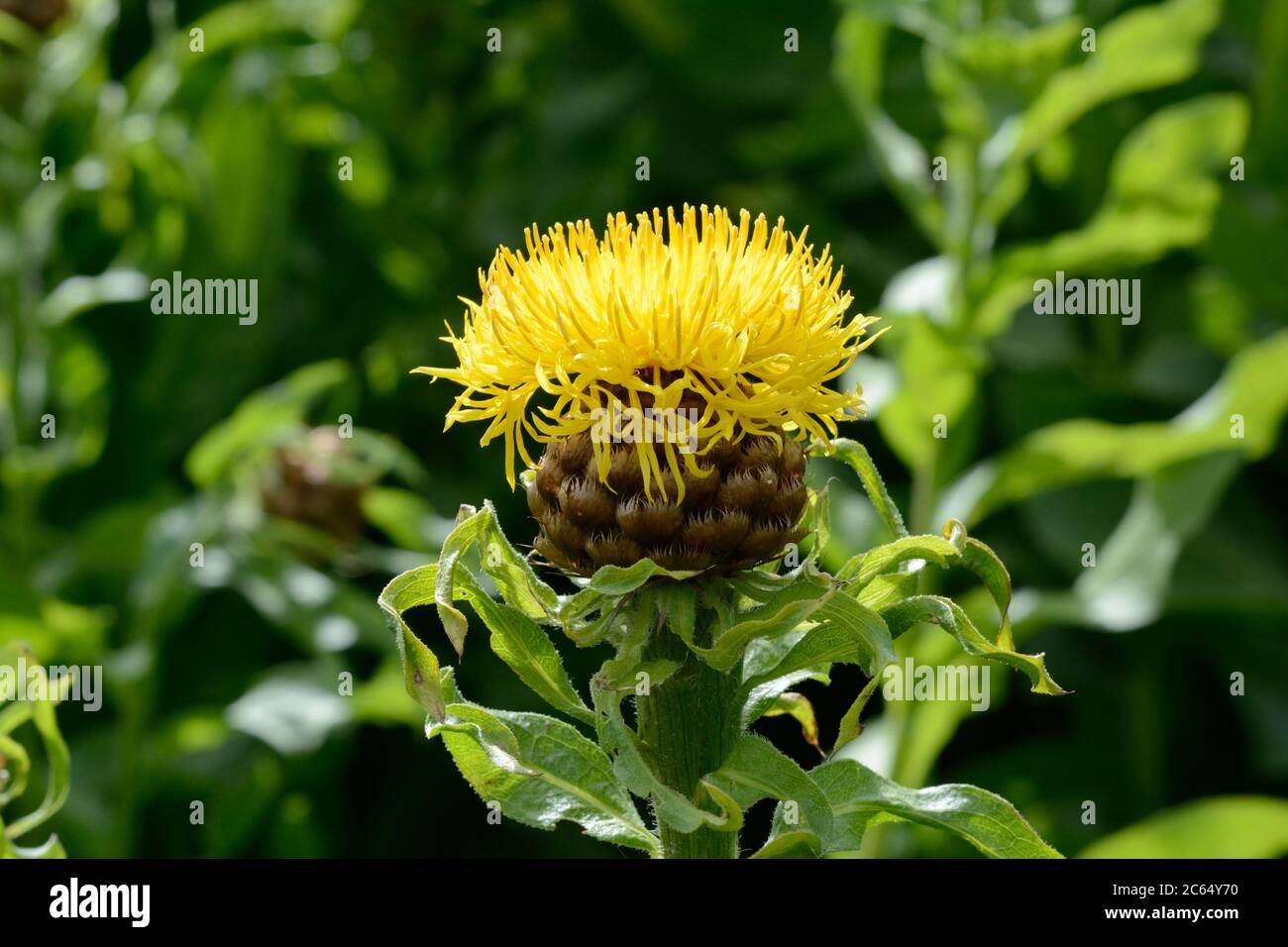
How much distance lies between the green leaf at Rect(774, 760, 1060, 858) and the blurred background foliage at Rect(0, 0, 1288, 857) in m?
1.38

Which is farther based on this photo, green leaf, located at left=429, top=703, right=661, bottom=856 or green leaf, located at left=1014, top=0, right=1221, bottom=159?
green leaf, located at left=1014, top=0, right=1221, bottom=159

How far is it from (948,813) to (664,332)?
410mm

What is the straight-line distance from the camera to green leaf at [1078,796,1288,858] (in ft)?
8.27

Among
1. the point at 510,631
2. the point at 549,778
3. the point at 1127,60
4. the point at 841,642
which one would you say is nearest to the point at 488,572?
the point at 510,631

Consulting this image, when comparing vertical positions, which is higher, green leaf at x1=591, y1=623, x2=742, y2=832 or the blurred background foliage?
the blurred background foliage

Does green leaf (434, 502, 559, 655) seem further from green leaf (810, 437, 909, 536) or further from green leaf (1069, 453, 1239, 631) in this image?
green leaf (1069, 453, 1239, 631)

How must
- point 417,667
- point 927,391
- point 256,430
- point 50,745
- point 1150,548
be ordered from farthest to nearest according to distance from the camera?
point 256,430
point 1150,548
point 927,391
point 50,745
point 417,667

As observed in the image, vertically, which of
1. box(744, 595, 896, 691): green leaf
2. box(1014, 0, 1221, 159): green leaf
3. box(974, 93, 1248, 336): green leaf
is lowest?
box(744, 595, 896, 691): green leaf

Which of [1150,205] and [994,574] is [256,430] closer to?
[1150,205]

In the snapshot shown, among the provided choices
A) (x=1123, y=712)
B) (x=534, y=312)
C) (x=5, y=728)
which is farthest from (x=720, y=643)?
(x=1123, y=712)

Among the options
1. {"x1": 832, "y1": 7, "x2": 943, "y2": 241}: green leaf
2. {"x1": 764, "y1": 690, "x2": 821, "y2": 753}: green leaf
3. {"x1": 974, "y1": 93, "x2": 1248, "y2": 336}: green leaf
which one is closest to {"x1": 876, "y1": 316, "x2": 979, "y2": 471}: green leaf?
{"x1": 974, "y1": 93, "x2": 1248, "y2": 336}: green leaf

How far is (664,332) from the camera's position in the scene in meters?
1.16

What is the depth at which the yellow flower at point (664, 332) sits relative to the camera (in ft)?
3.77

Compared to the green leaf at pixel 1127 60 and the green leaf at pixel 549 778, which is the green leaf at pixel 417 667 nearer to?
the green leaf at pixel 549 778
